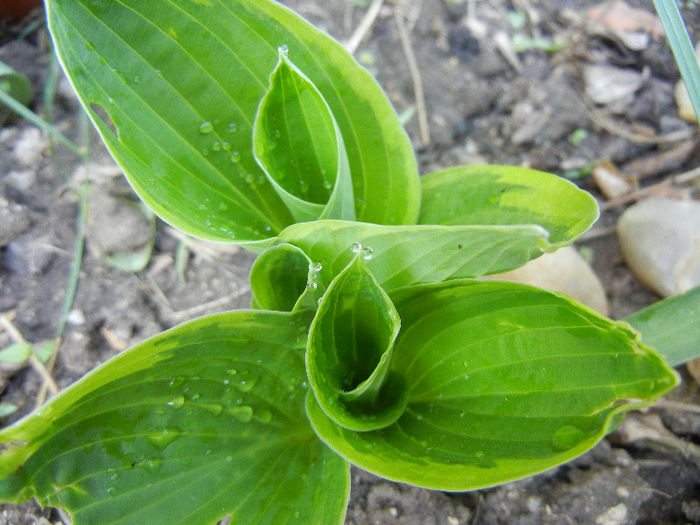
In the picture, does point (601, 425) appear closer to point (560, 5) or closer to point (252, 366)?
point (252, 366)

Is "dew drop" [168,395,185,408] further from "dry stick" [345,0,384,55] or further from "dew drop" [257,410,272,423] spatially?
"dry stick" [345,0,384,55]

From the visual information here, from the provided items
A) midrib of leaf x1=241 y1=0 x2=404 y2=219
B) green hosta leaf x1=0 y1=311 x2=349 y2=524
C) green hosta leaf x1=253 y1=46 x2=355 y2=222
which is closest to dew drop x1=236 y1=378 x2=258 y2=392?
green hosta leaf x1=0 y1=311 x2=349 y2=524

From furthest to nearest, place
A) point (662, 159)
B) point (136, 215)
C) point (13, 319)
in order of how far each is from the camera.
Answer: point (662, 159), point (136, 215), point (13, 319)

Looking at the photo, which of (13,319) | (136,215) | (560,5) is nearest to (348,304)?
(136,215)

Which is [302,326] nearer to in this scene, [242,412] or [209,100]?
[242,412]

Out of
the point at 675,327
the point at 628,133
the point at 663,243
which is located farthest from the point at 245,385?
the point at 628,133

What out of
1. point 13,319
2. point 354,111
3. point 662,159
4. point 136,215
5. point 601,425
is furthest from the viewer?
point 662,159

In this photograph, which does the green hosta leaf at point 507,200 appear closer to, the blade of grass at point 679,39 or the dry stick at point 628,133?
the blade of grass at point 679,39
